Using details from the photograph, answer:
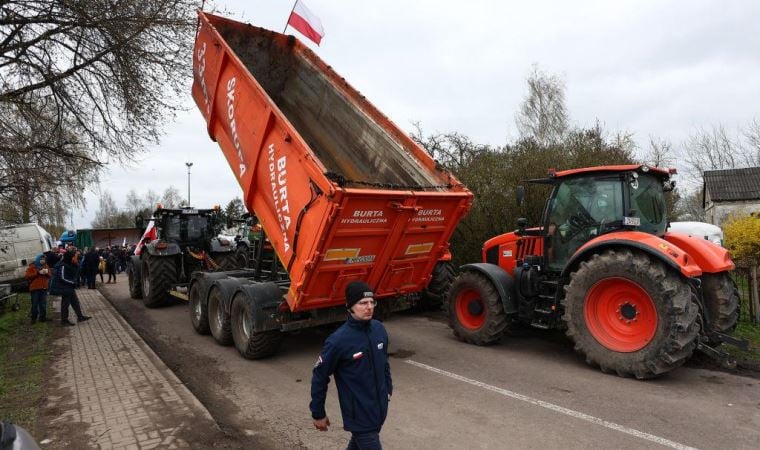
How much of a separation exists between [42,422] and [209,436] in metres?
1.62

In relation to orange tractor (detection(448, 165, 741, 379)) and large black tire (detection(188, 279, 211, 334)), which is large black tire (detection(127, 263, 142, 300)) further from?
orange tractor (detection(448, 165, 741, 379))

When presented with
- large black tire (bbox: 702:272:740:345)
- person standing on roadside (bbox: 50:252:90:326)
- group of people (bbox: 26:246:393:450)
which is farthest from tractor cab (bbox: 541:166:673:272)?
person standing on roadside (bbox: 50:252:90:326)

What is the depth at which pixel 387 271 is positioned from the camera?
6.11 m

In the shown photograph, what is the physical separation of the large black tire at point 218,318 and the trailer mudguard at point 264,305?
2.87 feet

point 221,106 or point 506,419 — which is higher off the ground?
point 221,106

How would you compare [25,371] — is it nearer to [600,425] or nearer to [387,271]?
[387,271]

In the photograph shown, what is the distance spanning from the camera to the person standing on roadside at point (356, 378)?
8.55 feet

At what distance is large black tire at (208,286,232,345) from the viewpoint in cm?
679

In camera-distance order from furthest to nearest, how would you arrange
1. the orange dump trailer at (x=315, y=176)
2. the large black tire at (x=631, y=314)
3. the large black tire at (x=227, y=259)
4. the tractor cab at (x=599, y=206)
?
the large black tire at (x=227, y=259)
the tractor cab at (x=599, y=206)
the orange dump trailer at (x=315, y=176)
the large black tire at (x=631, y=314)

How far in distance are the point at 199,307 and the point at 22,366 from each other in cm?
242

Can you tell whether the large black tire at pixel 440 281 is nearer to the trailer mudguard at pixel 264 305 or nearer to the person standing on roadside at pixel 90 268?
the trailer mudguard at pixel 264 305

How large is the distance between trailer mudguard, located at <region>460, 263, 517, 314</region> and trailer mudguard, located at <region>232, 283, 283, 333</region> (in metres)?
2.87

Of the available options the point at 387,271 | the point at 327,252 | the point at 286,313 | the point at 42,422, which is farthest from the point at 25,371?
the point at 387,271

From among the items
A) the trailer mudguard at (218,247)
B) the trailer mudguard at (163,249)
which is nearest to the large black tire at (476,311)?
the trailer mudguard at (218,247)
